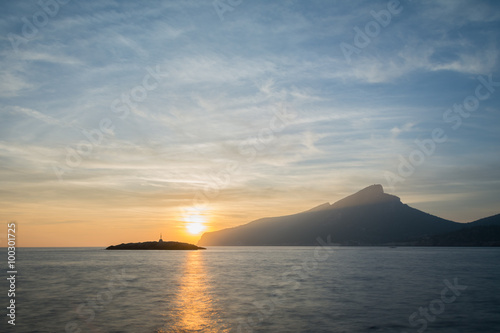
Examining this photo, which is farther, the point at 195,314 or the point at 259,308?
the point at 259,308

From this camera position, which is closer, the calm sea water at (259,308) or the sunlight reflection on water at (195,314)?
the sunlight reflection on water at (195,314)

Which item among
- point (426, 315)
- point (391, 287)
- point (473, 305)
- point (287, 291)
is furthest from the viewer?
point (391, 287)

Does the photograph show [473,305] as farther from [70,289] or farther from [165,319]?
[70,289]

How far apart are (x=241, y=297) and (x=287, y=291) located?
26.3ft

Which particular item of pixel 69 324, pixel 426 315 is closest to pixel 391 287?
pixel 426 315

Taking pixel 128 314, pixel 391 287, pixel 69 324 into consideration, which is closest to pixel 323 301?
pixel 391 287

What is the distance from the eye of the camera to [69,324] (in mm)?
30531

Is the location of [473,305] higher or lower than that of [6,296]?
lower

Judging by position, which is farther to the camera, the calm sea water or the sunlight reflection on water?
the calm sea water

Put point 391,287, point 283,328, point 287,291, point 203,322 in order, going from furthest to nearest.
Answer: point 391,287 → point 287,291 → point 203,322 → point 283,328

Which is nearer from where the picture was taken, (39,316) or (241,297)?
(39,316)

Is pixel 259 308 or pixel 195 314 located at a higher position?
pixel 195 314

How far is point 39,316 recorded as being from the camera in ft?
110

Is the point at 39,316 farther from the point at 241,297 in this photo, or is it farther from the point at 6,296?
the point at 241,297
